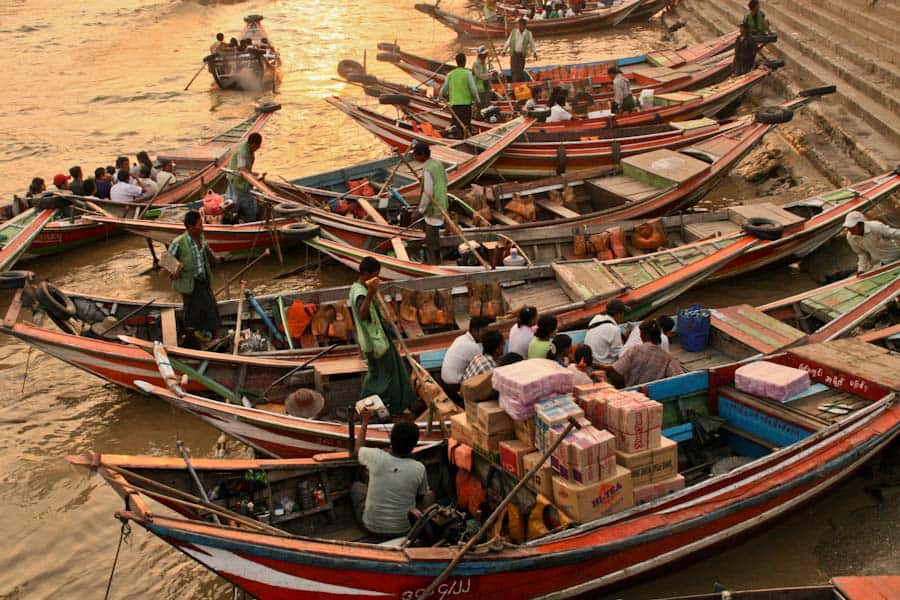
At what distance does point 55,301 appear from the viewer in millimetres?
7508

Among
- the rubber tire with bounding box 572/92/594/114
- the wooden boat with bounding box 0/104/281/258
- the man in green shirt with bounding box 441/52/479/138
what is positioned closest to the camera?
the wooden boat with bounding box 0/104/281/258

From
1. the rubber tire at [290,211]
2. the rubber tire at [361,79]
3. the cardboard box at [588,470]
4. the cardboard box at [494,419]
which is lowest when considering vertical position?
the cardboard box at [588,470]

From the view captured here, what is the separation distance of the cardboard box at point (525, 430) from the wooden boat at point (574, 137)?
6777 millimetres

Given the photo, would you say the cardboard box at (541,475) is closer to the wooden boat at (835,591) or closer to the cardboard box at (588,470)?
the cardboard box at (588,470)

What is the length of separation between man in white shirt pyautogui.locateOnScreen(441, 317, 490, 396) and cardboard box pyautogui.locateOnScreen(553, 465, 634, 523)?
1662mm

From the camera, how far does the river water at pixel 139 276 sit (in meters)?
6.16

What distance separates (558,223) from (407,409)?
3725 millimetres

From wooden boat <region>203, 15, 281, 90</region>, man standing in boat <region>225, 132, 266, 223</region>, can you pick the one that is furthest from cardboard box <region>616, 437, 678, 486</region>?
wooden boat <region>203, 15, 281, 90</region>

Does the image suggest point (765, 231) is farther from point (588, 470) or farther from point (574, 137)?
point (574, 137)

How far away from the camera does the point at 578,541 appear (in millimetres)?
5152

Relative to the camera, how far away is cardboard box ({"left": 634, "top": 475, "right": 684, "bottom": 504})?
5.40 meters

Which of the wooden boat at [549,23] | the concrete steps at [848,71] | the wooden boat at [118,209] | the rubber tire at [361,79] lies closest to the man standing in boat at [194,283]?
the wooden boat at [118,209]

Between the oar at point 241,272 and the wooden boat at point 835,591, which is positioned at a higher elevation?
the wooden boat at point 835,591

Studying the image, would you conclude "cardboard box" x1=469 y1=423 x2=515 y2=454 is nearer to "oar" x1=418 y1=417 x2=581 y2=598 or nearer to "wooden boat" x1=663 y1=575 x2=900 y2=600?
"oar" x1=418 y1=417 x2=581 y2=598
